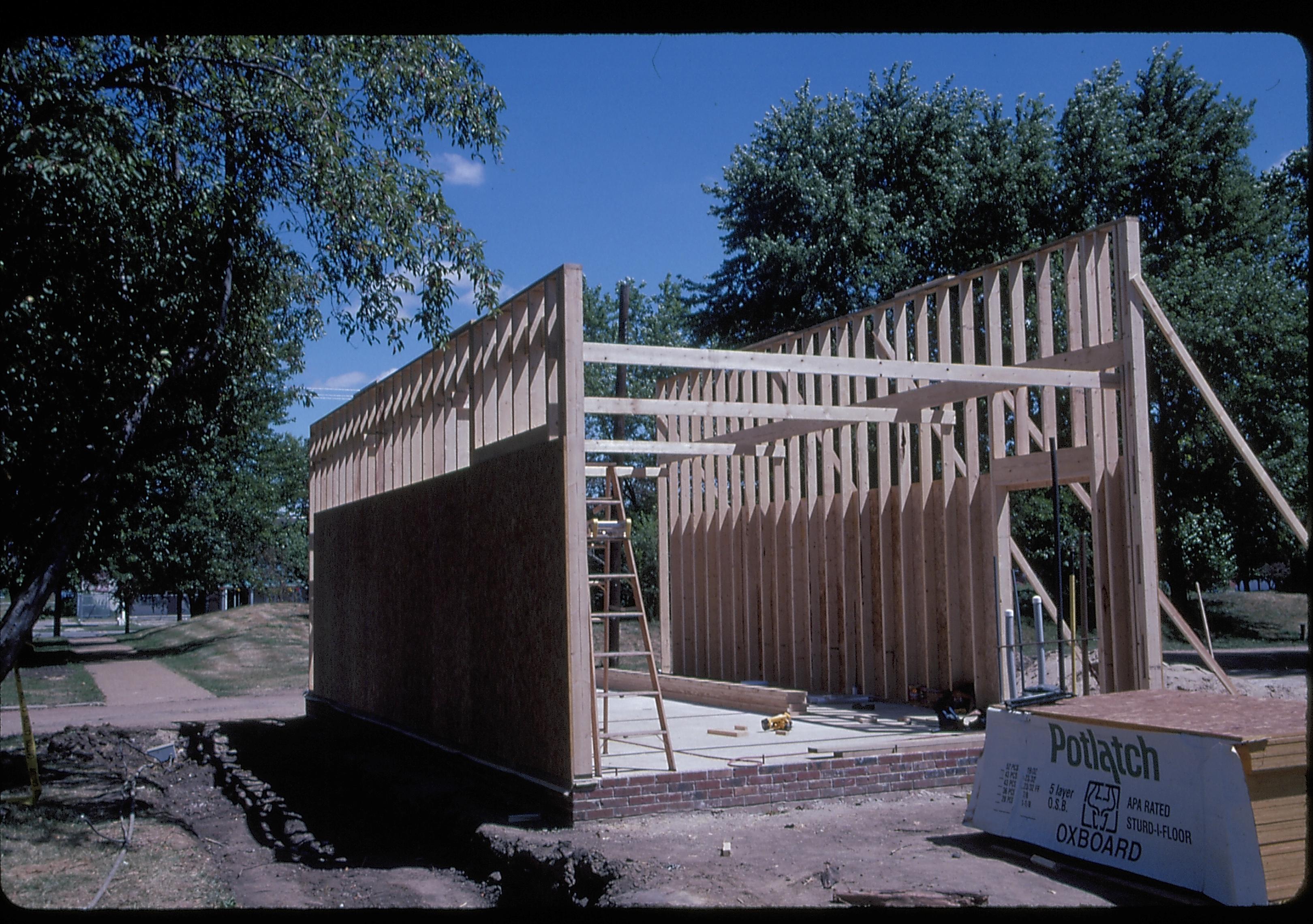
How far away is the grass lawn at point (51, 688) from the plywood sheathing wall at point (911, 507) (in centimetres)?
1067

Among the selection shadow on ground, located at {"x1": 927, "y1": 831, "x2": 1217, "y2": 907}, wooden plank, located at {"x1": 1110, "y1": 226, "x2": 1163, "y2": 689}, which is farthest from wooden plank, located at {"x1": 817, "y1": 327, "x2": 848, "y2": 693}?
shadow on ground, located at {"x1": 927, "y1": 831, "x2": 1217, "y2": 907}

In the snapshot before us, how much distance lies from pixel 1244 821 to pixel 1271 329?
63.3 feet

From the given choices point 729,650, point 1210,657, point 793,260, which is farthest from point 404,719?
point 793,260

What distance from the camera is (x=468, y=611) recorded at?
377 inches

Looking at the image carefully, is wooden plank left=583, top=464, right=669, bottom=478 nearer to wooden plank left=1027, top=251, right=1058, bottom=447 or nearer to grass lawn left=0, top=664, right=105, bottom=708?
wooden plank left=1027, top=251, right=1058, bottom=447

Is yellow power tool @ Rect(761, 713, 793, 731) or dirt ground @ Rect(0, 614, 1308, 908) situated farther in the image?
yellow power tool @ Rect(761, 713, 793, 731)

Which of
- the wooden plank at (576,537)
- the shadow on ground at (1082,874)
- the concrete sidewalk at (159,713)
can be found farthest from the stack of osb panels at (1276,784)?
the concrete sidewalk at (159,713)

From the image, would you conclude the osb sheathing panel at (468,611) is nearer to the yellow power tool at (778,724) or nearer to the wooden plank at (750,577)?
the yellow power tool at (778,724)

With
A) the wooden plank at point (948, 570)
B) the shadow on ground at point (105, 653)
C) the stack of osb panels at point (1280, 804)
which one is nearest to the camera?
the stack of osb panels at point (1280, 804)

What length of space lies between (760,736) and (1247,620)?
88.3 ft

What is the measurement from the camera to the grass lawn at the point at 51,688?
61.5ft

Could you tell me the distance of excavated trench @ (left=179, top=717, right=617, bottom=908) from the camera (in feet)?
21.3

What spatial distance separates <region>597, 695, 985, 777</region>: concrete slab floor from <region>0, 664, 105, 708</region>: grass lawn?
1048 centimetres

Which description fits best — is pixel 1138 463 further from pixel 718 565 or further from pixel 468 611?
pixel 718 565
